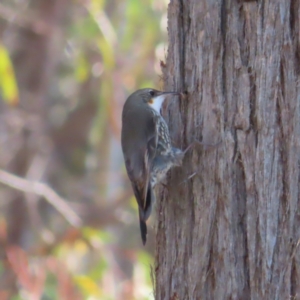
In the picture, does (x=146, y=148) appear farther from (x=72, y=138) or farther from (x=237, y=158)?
(x=72, y=138)

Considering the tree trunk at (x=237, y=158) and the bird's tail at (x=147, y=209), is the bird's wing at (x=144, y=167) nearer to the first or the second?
the bird's tail at (x=147, y=209)

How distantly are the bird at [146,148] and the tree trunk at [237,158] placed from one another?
0.71ft

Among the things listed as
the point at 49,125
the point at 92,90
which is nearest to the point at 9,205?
the point at 49,125

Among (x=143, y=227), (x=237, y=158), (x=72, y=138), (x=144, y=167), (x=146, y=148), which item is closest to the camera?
(x=237, y=158)

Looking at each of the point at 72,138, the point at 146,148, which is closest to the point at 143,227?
the point at 146,148

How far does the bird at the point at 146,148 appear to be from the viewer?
2.99 m

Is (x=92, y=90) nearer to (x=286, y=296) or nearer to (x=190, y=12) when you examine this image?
(x=190, y=12)

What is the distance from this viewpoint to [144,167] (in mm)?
3193

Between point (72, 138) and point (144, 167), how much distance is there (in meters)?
5.15

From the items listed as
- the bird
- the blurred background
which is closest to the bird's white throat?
the bird

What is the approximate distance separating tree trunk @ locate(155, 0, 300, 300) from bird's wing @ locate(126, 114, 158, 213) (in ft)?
0.93

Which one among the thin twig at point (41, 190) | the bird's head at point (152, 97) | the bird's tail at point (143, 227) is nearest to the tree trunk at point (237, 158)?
the bird's tail at point (143, 227)

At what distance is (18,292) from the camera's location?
21.8ft

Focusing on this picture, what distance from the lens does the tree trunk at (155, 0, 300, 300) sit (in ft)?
7.67
